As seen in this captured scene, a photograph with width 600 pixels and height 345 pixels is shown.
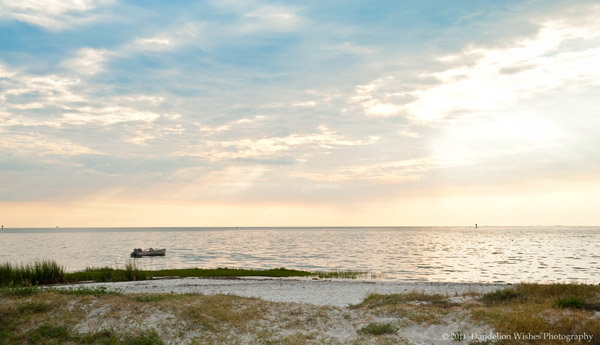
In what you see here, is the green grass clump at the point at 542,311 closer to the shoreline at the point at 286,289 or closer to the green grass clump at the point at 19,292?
the shoreline at the point at 286,289

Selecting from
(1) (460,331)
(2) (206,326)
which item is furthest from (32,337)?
(1) (460,331)

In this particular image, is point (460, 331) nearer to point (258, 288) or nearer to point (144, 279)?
point (258, 288)

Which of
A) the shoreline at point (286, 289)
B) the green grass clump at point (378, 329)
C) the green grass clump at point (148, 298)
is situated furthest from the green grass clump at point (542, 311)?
the green grass clump at point (148, 298)

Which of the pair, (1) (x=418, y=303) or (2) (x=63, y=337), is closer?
(2) (x=63, y=337)

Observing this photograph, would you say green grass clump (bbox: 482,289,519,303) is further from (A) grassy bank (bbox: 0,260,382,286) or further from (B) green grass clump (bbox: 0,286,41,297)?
(A) grassy bank (bbox: 0,260,382,286)

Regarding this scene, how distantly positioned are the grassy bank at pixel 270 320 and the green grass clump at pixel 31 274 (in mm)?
12135

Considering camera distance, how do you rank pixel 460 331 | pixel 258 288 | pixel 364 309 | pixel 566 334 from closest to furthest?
pixel 566 334 < pixel 460 331 < pixel 364 309 < pixel 258 288

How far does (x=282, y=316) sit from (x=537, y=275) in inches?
1452

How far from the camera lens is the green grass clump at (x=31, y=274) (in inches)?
1101

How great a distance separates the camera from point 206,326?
14781mm

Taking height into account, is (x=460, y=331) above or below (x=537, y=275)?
above

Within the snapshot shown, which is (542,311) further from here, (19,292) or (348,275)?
(348,275)

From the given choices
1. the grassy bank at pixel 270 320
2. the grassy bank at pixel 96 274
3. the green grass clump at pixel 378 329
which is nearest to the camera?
the grassy bank at pixel 270 320

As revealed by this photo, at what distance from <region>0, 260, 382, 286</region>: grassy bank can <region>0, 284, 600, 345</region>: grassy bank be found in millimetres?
8228
